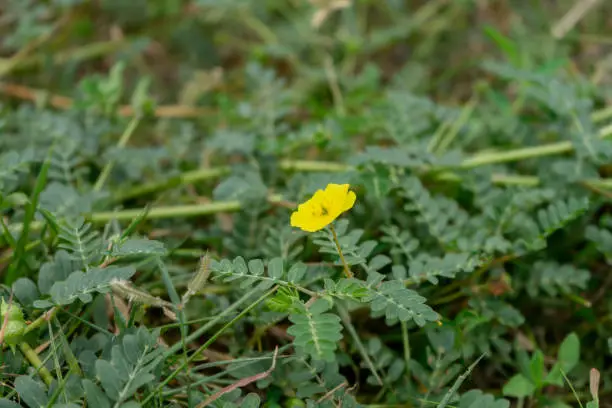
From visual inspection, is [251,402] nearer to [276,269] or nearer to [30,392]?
[276,269]

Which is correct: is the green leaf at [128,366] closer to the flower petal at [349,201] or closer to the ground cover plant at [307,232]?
the ground cover plant at [307,232]

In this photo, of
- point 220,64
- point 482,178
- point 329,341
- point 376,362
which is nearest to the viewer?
point 329,341

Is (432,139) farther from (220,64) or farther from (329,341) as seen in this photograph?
(220,64)

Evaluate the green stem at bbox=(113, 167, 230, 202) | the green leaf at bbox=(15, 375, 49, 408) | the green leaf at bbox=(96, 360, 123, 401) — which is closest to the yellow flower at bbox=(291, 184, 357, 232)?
the green leaf at bbox=(96, 360, 123, 401)

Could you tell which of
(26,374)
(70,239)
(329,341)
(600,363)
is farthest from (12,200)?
Result: (600,363)

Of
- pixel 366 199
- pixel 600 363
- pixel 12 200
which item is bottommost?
pixel 600 363

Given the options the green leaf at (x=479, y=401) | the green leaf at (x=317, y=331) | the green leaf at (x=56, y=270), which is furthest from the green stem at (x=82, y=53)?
the green leaf at (x=479, y=401)
